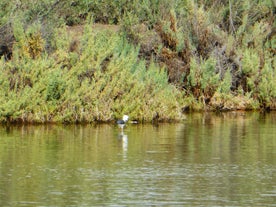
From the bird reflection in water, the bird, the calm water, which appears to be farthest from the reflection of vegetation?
the bird reflection in water

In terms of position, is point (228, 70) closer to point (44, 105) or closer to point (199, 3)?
point (199, 3)

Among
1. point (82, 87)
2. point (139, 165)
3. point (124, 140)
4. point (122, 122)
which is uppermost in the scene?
point (82, 87)

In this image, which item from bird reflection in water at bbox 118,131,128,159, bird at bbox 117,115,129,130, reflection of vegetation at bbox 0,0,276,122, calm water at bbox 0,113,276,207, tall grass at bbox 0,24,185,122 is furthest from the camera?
reflection of vegetation at bbox 0,0,276,122

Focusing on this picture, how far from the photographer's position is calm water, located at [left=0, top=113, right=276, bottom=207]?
20.0 meters

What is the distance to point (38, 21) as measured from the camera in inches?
1524

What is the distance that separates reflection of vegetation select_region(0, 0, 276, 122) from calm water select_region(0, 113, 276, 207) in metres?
1.06

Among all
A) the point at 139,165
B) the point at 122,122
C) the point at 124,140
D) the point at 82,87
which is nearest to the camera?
the point at 139,165

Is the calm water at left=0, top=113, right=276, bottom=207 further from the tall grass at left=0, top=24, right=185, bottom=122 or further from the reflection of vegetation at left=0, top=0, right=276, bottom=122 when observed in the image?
the reflection of vegetation at left=0, top=0, right=276, bottom=122

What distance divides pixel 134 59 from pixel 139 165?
13.2 metres

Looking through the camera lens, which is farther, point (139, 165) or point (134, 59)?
point (134, 59)

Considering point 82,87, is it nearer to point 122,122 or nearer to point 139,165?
point 122,122

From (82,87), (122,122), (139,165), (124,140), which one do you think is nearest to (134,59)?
(82,87)

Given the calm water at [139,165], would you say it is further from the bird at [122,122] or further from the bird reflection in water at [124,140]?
the bird at [122,122]

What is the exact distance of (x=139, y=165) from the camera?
24250 millimetres
